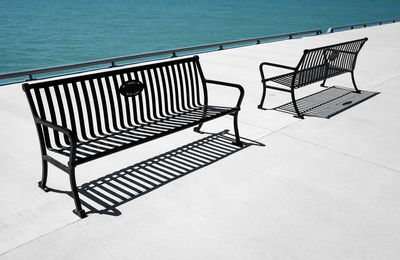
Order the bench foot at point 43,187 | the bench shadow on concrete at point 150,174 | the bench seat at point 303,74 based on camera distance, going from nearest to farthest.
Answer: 1. the bench shadow on concrete at point 150,174
2. the bench foot at point 43,187
3. the bench seat at point 303,74

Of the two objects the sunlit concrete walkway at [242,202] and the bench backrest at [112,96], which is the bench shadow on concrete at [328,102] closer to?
the sunlit concrete walkway at [242,202]

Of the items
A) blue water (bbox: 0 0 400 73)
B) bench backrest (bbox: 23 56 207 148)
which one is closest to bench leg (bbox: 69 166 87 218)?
bench backrest (bbox: 23 56 207 148)

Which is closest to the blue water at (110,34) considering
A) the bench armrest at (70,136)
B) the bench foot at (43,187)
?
the bench foot at (43,187)

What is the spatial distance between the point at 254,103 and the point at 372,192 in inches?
126

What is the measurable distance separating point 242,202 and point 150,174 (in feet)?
3.60

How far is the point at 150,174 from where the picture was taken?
385cm

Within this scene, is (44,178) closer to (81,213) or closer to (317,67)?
(81,213)

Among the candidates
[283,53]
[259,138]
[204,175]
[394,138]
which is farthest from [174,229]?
[283,53]

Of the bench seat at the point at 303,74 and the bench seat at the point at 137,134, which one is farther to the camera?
the bench seat at the point at 303,74

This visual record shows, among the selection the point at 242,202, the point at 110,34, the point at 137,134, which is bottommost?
the point at 110,34

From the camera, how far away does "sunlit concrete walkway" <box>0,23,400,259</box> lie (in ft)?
9.04

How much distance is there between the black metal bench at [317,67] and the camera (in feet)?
18.9

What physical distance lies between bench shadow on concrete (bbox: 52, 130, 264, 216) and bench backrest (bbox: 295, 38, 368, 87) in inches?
79.8

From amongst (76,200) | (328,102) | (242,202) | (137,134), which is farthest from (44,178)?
(328,102)
